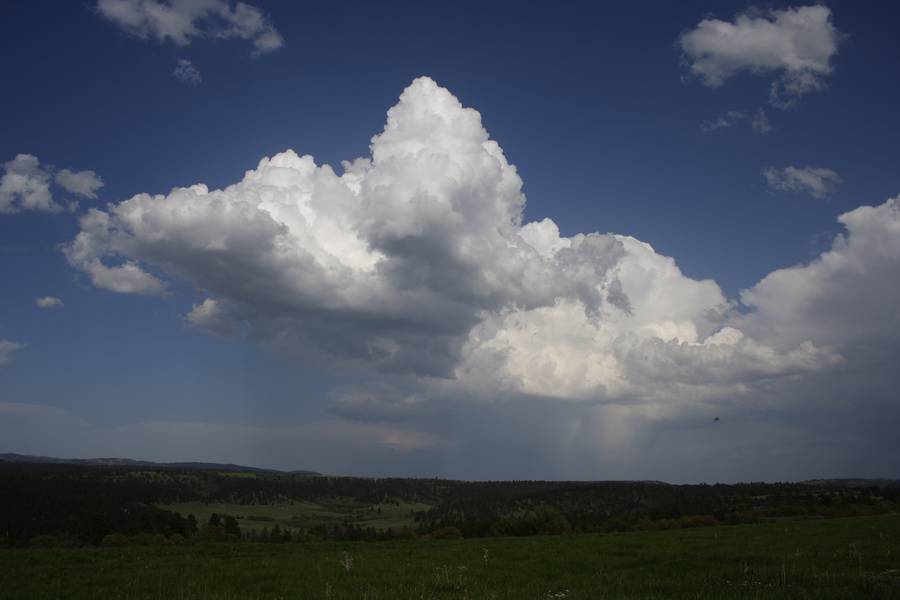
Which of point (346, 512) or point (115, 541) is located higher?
point (115, 541)

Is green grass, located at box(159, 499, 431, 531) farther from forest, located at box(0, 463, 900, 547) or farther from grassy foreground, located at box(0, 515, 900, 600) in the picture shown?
grassy foreground, located at box(0, 515, 900, 600)

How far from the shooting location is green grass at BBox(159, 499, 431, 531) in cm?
14088

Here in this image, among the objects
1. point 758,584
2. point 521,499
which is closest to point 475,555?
point 758,584

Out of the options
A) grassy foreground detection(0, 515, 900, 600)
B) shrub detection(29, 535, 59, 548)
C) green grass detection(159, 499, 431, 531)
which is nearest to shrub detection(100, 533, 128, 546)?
shrub detection(29, 535, 59, 548)

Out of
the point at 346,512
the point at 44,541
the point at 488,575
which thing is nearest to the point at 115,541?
the point at 44,541

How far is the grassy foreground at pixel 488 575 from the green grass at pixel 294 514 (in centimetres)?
11505

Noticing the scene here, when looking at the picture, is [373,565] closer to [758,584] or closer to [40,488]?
[758,584]

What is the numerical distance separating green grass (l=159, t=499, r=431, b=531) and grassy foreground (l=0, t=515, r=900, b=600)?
115 meters

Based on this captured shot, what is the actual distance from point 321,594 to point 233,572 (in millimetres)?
7247

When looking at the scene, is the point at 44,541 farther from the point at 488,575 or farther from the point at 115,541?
the point at 488,575

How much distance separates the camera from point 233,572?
63.6ft

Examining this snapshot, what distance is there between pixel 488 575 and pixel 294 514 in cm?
16644

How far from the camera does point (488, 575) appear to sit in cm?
1750

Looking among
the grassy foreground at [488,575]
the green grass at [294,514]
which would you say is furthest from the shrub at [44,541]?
the green grass at [294,514]
